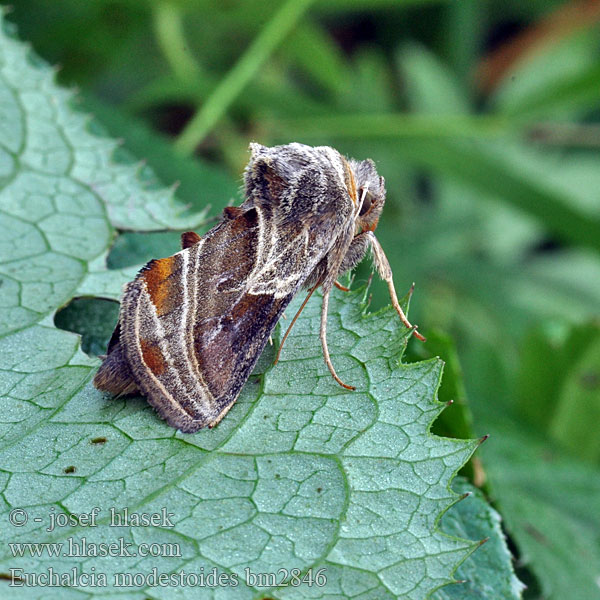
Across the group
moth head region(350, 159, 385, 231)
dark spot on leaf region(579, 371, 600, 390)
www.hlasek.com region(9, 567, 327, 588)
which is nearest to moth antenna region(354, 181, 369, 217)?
moth head region(350, 159, 385, 231)

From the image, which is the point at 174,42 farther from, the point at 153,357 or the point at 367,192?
the point at 153,357

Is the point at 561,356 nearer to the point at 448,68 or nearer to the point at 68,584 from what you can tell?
the point at 68,584

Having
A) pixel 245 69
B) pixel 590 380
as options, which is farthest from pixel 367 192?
pixel 245 69

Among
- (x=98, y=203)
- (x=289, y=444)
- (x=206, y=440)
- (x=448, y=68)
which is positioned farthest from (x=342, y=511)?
(x=448, y=68)

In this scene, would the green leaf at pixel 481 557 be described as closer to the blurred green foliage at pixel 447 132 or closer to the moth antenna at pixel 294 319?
the moth antenna at pixel 294 319

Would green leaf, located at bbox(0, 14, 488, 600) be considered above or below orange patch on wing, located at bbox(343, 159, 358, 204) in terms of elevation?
below

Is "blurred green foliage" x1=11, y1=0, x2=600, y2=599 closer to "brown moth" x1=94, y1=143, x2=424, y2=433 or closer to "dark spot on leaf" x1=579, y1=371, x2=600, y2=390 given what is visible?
"dark spot on leaf" x1=579, y1=371, x2=600, y2=390

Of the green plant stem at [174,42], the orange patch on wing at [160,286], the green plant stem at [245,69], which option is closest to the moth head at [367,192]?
the orange patch on wing at [160,286]
